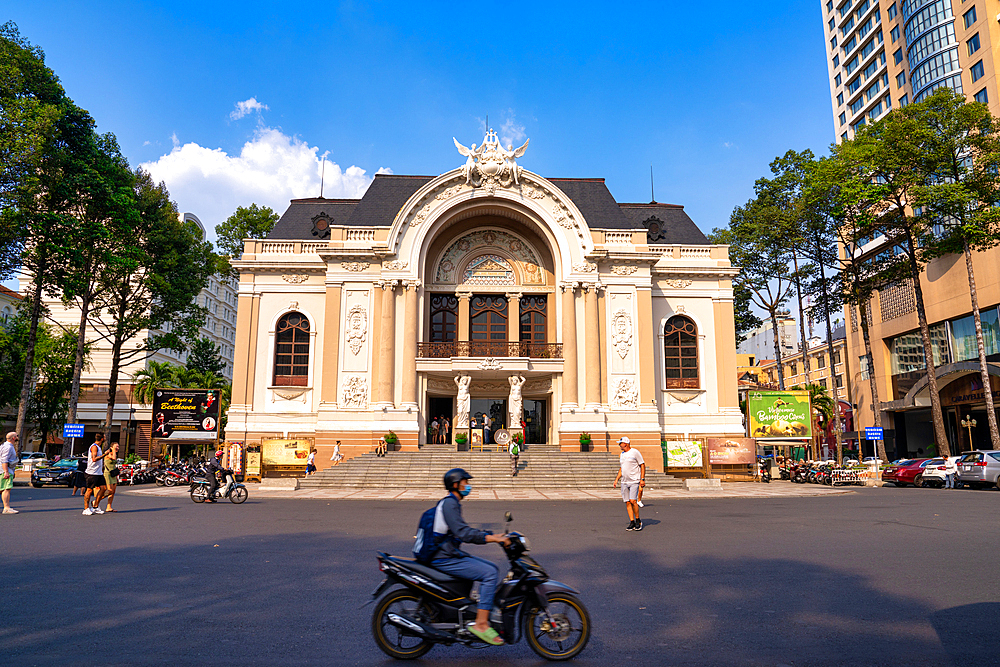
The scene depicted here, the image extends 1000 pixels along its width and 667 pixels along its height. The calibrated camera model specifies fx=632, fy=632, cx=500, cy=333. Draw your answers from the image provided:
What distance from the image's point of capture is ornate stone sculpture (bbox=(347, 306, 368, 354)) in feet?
102

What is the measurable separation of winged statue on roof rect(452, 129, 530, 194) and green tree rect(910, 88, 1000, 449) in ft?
65.1

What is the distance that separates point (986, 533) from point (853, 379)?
5235 centimetres

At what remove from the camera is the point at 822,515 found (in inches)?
604

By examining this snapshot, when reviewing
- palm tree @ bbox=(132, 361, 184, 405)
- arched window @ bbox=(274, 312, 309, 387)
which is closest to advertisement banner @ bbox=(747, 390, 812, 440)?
arched window @ bbox=(274, 312, 309, 387)

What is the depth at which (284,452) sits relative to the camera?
28734 mm

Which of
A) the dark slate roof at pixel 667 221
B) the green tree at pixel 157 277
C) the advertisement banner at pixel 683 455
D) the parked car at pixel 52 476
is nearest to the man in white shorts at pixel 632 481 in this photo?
the advertisement banner at pixel 683 455

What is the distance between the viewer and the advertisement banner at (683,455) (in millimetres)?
30375

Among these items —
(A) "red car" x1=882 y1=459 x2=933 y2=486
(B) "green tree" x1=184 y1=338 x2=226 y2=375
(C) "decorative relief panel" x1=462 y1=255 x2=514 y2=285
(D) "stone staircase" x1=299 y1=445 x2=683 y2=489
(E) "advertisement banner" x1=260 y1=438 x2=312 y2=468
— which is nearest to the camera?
(D) "stone staircase" x1=299 y1=445 x2=683 y2=489

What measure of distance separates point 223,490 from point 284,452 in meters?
9.09

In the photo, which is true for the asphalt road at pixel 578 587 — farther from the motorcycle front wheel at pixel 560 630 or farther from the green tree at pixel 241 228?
the green tree at pixel 241 228

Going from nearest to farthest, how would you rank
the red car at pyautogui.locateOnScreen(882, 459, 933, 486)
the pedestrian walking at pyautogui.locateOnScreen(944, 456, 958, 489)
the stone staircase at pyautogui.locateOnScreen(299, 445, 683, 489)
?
the stone staircase at pyautogui.locateOnScreen(299, 445, 683, 489), the pedestrian walking at pyautogui.locateOnScreen(944, 456, 958, 489), the red car at pyautogui.locateOnScreen(882, 459, 933, 486)

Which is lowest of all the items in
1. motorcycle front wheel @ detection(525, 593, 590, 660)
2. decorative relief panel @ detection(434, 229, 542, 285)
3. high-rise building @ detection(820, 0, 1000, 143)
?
motorcycle front wheel @ detection(525, 593, 590, 660)

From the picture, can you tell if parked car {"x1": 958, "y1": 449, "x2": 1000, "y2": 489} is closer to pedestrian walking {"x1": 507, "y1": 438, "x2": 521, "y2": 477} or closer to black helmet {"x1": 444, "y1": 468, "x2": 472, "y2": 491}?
pedestrian walking {"x1": 507, "y1": 438, "x2": 521, "y2": 477}

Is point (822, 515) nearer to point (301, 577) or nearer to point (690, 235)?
point (301, 577)
